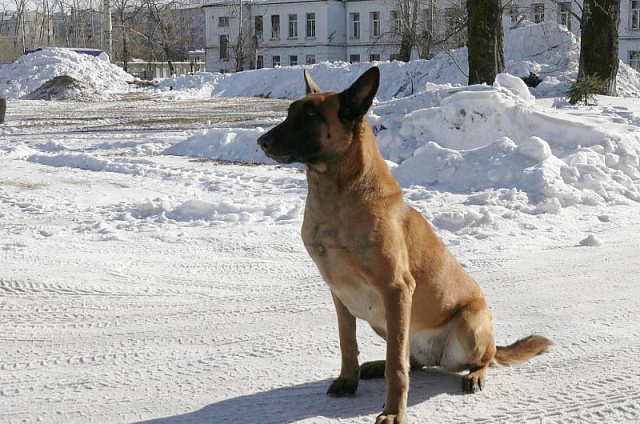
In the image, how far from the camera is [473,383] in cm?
421

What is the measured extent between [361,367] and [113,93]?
36.7 meters

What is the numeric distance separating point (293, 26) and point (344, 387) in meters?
69.8

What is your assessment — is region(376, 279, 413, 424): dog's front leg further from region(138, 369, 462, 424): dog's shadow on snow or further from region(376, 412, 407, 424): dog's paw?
region(138, 369, 462, 424): dog's shadow on snow

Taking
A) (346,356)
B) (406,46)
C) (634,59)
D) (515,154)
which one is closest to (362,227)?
(346,356)

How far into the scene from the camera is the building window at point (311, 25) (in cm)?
7050

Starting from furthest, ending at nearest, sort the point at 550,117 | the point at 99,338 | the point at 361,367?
1. the point at 550,117
2. the point at 99,338
3. the point at 361,367

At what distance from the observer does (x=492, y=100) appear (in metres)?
12.6

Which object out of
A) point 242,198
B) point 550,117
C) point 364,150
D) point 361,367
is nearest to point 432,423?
point 361,367

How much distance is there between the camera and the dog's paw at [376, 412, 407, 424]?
12.0ft

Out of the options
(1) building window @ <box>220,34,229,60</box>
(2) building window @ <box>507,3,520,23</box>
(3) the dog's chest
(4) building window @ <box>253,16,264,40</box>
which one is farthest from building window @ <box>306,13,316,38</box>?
(3) the dog's chest

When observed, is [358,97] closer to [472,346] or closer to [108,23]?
[472,346]

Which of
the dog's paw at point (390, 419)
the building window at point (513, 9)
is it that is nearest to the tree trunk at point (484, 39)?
the building window at point (513, 9)

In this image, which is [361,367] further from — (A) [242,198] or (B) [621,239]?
(A) [242,198]

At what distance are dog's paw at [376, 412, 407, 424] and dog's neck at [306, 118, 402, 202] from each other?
0.95 metres
